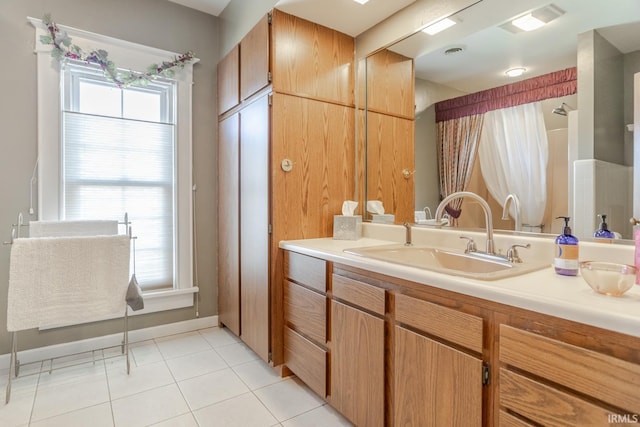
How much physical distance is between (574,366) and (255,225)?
1.80 meters

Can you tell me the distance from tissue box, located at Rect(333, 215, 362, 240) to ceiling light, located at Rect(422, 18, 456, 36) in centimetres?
117

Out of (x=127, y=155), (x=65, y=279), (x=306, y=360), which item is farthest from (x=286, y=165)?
(x=65, y=279)

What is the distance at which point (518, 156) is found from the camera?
159 centimetres

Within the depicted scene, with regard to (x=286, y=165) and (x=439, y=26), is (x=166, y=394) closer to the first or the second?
(x=286, y=165)

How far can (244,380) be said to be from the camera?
6.84 feet

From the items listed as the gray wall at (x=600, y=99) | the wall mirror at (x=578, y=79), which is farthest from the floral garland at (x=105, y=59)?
the gray wall at (x=600, y=99)

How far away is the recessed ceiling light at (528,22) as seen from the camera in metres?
1.50

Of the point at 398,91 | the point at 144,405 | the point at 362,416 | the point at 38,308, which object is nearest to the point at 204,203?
the point at 38,308

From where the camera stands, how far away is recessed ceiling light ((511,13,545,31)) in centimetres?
150

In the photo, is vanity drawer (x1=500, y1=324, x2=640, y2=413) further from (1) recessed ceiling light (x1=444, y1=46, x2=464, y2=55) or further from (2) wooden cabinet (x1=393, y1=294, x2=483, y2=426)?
(1) recessed ceiling light (x1=444, y1=46, x2=464, y2=55)

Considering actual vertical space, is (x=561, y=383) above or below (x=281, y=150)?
below

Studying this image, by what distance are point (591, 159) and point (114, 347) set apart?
3.11 metres

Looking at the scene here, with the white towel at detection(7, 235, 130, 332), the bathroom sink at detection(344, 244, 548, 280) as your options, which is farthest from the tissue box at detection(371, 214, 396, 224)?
the white towel at detection(7, 235, 130, 332)

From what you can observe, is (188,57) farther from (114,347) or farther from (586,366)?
(586,366)
